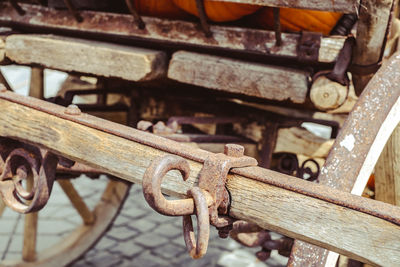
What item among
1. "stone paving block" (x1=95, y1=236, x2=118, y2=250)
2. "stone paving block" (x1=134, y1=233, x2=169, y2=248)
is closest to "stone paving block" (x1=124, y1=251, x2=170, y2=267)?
"stone paving block" (x1=134, y1=233, x2=169, y2=248)

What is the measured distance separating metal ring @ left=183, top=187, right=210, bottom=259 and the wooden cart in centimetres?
12

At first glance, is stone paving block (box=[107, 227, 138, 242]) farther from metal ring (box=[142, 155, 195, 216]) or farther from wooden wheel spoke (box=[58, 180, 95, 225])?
metal ring (box=[142, 155, 195, 216])

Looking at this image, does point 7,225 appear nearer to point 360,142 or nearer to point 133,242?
point 133,242

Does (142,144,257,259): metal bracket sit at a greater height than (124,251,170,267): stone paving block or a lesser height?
greater

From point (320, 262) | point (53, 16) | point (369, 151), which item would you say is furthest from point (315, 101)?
point (53, 16)

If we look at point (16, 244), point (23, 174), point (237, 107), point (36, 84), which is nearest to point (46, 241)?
point (16, 244)

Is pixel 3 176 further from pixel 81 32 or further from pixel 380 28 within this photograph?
pixel 380 28

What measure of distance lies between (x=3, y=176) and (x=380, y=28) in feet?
4.41

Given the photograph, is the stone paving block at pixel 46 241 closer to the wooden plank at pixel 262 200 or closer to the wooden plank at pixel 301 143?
the wooden plank at pixel 301 143

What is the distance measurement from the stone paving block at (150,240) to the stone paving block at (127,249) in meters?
0.06

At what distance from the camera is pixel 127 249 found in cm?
357

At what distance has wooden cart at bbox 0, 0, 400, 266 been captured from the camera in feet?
3.54

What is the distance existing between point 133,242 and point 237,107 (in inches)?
64.2

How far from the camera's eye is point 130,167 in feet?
4.46
